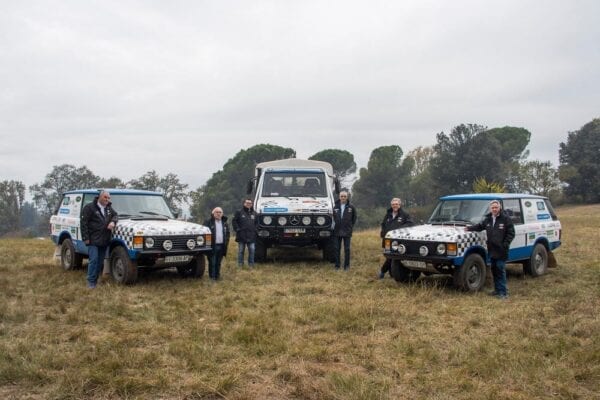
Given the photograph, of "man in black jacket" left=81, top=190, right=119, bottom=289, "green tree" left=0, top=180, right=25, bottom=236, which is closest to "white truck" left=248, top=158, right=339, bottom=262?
"man in black jacket" left=81, top=190, right=119, bottom=289

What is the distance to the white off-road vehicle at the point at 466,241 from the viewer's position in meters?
7.90

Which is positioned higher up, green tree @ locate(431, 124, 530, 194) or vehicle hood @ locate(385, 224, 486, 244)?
green tree @ locate(431, 124, 530, 194)

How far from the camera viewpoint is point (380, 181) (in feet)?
209

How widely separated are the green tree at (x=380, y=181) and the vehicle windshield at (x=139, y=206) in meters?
53.6

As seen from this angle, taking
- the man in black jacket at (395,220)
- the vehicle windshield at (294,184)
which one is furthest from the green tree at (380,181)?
the man in black jacket at (395,220)

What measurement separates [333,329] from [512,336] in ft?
6.52

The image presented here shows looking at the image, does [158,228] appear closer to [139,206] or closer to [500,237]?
[139,206]

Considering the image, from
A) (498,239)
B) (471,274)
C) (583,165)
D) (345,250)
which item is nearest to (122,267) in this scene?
(345,250)

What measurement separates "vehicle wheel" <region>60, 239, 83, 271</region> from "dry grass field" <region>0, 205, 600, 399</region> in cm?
92

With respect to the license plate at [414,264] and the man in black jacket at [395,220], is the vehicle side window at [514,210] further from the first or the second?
the license plate at [414,264]

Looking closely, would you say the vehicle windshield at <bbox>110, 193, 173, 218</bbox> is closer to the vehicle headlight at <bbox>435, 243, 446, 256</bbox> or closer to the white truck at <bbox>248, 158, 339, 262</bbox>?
the white truck at <bbox>248, 158, 339, 262</bbox>

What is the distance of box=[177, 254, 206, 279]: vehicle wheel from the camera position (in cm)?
938

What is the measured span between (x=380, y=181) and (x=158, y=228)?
56.6 meters

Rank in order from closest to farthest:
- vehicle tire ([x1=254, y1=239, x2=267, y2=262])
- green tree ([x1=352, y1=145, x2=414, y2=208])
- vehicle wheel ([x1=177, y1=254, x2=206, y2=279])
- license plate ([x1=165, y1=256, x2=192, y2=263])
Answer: license plate ([x1=165, y1=256, x2=192, y2=263]), vehicle wheel ([x1=177, y1=254, x2=206, y2=279]), vehicle tire ([x1=254, y1=239, x2=267, y2=262]), green tree ([x1=352, y1=145, x2=414, y2=208])
